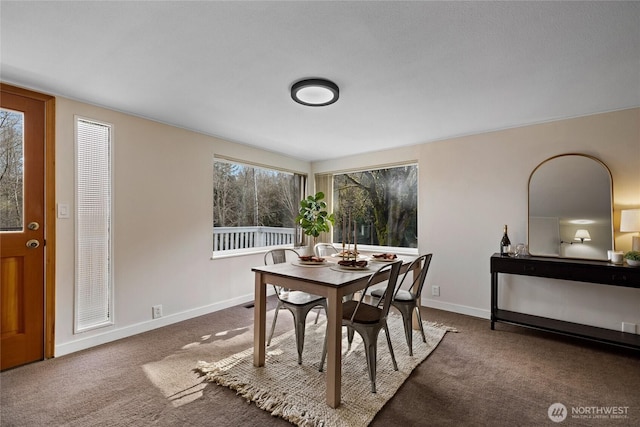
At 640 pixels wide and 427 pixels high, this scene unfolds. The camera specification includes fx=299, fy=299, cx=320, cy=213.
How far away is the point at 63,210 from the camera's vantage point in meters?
2.68

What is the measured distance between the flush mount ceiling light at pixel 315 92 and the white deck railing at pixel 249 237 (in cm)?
236

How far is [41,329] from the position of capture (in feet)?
8.41

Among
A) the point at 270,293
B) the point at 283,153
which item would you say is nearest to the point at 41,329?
the point at 270,293

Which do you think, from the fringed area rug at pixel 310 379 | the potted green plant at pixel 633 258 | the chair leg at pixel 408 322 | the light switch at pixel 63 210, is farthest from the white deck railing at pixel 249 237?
the potted green plant at pixel 633 258

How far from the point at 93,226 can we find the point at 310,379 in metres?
2.46

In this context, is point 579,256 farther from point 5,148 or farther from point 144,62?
point 5,148

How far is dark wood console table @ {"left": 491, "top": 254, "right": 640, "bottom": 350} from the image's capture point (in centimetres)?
263

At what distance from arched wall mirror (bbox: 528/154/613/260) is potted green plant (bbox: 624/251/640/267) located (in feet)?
0.96

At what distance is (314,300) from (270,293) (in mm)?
2300

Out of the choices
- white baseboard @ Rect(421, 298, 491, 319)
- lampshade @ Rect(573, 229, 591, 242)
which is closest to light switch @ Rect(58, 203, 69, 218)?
white baseboard @ Rect(421, 298, 491, 319)

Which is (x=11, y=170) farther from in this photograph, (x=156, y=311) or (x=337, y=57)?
(x=337, y=57)

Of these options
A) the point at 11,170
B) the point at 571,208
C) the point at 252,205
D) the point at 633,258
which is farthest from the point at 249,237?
the point at 633,258

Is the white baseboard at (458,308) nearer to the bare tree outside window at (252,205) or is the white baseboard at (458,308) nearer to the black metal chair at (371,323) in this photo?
the black metal chair at (371,323)

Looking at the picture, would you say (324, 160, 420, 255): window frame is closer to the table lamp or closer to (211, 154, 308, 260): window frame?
(211, 154, 308, 260): window frame
